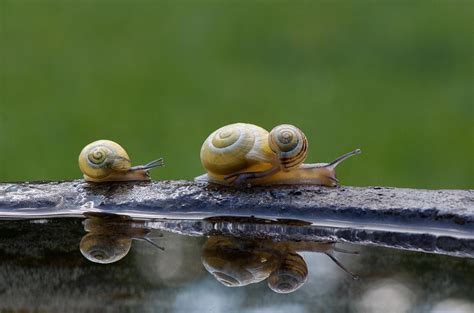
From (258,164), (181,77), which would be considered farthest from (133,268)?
(181,77)

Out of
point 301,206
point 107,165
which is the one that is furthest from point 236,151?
point 107,165

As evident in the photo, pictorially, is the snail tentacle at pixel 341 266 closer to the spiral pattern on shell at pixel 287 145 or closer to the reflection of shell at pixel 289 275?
the reflection of shell at pixel 289 275

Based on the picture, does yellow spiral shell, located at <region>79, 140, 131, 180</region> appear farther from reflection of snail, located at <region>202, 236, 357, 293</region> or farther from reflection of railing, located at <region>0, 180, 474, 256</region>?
reflection of snail, located at <region>202, 236, 357, 293</region>

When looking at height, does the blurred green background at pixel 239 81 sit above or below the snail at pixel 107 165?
above

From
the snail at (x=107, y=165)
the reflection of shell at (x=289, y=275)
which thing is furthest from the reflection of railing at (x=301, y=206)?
the reflection of shell at (x=289, y=275)

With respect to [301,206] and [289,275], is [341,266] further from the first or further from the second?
[301,206]

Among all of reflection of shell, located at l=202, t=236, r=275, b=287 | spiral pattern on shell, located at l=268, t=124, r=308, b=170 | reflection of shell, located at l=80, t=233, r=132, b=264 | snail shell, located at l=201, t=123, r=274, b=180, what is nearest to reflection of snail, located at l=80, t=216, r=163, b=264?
reflection of shell, located at l=80, t=233, r=132, b=264
